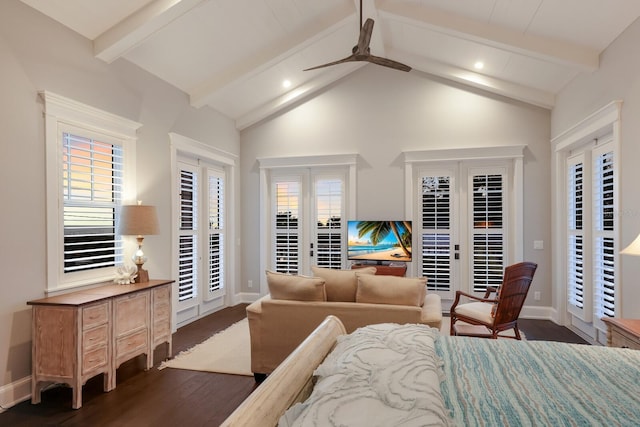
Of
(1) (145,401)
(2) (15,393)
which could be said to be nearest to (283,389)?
(1) (145,401)

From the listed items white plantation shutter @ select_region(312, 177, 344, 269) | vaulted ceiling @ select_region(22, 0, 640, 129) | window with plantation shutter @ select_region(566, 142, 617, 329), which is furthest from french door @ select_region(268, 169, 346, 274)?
window with plantation shutter @ select_region(566, 142, 617, 329)

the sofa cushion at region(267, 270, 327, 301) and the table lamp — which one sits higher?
the table lamp

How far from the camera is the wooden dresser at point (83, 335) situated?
2.75m

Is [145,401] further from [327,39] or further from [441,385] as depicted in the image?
[327,39]

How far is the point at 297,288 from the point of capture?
3.11m

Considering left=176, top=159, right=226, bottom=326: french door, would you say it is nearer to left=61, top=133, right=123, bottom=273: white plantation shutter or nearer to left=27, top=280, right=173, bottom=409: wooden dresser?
left=61, top=133, right=123, bottom=273: white plantation shutter

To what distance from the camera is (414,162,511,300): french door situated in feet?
17.9

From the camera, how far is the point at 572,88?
4496 mm

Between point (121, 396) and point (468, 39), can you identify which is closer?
point (121, 396)

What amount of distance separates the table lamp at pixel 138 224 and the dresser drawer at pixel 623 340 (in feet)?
12.9

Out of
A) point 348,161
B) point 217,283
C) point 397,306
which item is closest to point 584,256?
point 397,306

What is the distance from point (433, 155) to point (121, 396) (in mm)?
4771

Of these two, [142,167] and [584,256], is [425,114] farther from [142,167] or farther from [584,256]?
[142,167]

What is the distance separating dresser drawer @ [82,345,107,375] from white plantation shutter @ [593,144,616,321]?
456cm
